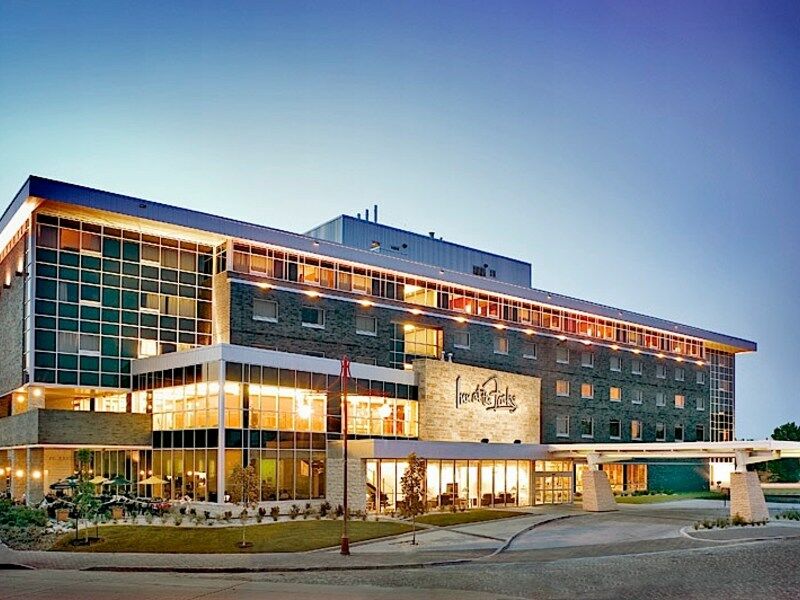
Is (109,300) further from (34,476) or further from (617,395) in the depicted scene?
(617,395)

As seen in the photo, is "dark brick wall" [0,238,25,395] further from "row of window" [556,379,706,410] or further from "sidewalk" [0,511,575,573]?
"row of window" [556,379,706,410]

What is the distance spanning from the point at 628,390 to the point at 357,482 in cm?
3915

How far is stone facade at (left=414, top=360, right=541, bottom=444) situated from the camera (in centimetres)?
5853

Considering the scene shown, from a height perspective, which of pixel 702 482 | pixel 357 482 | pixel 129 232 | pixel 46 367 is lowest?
pixel 702 482

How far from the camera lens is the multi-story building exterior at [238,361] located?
49.3m

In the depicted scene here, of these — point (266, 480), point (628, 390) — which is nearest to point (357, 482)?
point (266, 480)

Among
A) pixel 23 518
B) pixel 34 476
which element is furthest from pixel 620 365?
pixel 23 518

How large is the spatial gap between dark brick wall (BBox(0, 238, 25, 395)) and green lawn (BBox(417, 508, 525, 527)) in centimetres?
2610

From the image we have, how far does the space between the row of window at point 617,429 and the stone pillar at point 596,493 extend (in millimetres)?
18544

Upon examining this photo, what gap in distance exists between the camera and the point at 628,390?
264 feet

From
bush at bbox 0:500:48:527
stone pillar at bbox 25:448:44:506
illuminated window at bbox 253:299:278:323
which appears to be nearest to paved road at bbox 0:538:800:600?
bush at bbox 0:500:48:527

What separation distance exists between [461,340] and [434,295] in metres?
4.13

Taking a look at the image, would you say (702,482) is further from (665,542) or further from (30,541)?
(30,541)

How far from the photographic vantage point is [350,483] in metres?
49.9
